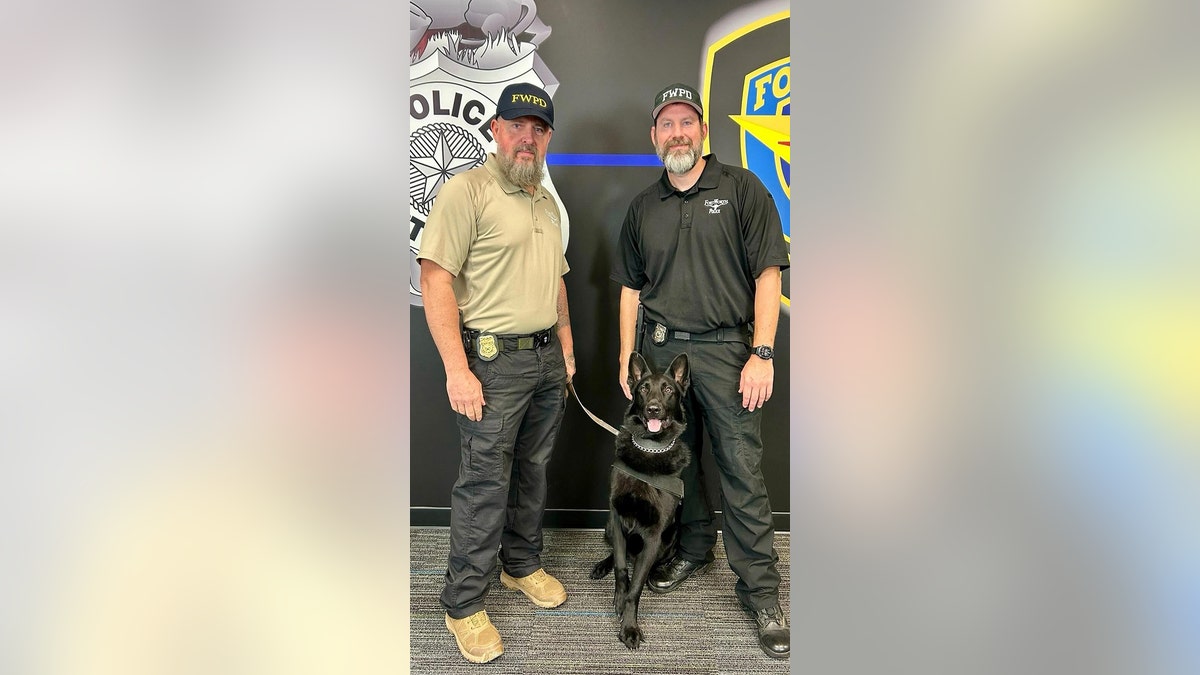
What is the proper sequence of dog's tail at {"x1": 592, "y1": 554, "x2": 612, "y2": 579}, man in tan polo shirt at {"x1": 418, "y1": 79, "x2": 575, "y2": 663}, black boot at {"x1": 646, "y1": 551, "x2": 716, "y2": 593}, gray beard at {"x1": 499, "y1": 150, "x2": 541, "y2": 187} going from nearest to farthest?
Result: man in tan polo shirt at {"x1": 418, "y1": 79, "x2": 575, "y2": 663} < gray beard at {"x1": 499, "y1": 150, "x2": 541, "y2": 187} < black boot at {"x1": 646, "y1": 551, "x2": 716, "y2": 593} < dog's tail at {"x1": 592, "y1": 554, "x2": 612, "y2": 579}

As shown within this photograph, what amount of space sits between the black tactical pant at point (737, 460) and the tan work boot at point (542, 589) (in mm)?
703

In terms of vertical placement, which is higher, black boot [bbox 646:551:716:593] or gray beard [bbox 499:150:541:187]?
gray beard [bbox 499:150:541:187]

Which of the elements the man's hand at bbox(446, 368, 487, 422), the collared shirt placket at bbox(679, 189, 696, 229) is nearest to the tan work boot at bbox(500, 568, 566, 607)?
the man's hand at bbox(446, 368, 487, 422)

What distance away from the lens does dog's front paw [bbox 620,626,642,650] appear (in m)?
1.92

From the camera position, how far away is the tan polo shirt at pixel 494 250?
6.06ft

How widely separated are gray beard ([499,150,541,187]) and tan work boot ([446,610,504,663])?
5.09 ft

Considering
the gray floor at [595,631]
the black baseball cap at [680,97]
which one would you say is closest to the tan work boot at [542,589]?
the gray floor at [595,631]

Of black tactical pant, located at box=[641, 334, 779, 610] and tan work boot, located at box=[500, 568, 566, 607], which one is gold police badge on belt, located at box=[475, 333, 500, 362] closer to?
black tactical pant, located at box=[641, 334, 779, 610]

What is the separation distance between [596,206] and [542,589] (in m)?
1.75

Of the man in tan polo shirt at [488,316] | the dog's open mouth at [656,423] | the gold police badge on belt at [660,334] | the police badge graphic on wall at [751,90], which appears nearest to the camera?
the man in tan polo shirt at [488,316]

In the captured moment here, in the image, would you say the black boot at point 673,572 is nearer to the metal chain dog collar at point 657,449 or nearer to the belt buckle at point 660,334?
the metal chain dog collar at point 657,449
